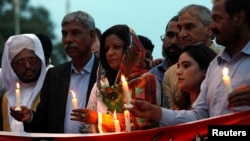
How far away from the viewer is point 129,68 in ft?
24.6

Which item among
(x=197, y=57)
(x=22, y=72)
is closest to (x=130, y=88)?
(x=197, y=57)

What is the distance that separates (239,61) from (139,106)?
805mm

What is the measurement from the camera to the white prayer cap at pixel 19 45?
29.1 feet

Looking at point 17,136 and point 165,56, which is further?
point 165,56

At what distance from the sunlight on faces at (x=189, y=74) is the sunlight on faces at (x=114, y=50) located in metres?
0.55

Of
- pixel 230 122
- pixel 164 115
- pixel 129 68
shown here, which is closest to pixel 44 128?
pixel 129 68

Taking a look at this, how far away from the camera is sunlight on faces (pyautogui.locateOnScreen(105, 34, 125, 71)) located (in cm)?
762

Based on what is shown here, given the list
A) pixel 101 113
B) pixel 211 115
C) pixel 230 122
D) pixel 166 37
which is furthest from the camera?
pixel 166 37

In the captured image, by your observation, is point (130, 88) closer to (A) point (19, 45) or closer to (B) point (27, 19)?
(A) point (19, 45)

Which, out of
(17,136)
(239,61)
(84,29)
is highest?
(84,29)

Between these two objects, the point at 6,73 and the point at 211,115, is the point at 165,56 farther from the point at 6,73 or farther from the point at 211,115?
the point at 211,115

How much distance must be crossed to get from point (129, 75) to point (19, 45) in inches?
70.8

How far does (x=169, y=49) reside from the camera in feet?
28.6

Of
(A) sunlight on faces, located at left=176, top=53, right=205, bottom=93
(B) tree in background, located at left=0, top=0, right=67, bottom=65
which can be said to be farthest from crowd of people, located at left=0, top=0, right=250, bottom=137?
(B) tree in background, located at left=0, top=0, right=67, bottom=65
